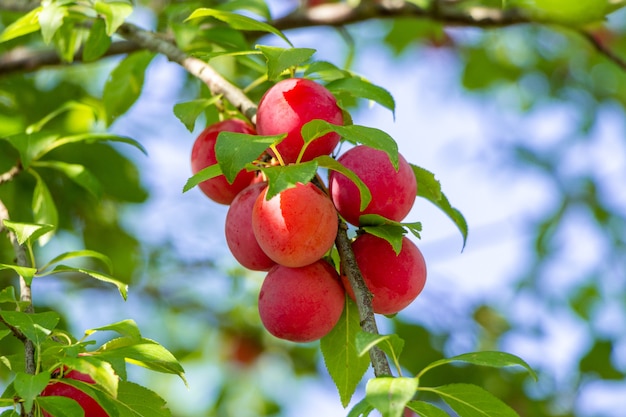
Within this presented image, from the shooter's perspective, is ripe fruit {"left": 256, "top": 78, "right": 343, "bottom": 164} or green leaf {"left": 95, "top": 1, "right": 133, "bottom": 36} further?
green leaf {"left": 95, "top": 1, "right": 133, "bottom": 36}

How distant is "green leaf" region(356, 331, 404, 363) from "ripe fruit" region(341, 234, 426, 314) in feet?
0.37

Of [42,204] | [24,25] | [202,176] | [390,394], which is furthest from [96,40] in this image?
[390,394]

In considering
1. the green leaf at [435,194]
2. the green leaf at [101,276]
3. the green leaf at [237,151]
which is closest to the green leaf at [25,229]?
the green leaf at [101,276]

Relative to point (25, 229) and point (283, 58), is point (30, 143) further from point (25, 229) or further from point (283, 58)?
point (283, 58)

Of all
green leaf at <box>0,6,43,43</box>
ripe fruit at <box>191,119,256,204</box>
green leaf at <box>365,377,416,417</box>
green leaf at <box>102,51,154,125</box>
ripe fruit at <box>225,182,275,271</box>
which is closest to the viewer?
green leaf at <box>365,377,416,417</box>

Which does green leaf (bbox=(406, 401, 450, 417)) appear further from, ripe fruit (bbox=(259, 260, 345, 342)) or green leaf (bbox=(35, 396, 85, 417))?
green leaf (bbox=(35, 396, 85, 417))

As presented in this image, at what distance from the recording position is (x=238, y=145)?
3.05ft

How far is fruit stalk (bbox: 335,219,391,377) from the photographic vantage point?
2.94 feet

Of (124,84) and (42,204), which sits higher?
(124,84)

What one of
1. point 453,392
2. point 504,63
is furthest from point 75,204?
point 504,63

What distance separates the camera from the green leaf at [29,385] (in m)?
0.82

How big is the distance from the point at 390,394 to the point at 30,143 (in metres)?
0.93

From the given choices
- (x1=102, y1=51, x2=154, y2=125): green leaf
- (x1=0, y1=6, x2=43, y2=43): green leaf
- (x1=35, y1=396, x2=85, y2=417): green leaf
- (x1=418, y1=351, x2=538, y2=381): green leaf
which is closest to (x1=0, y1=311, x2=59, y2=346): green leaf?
(x1=35, y1=396, x2=85, y2=417): green leaf

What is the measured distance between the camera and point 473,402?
939 mm
